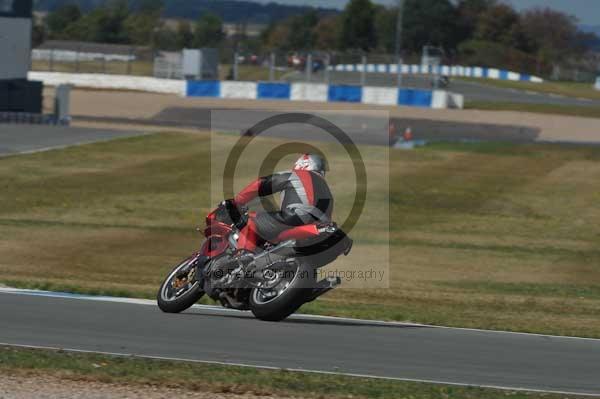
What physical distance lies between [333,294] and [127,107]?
113 feet

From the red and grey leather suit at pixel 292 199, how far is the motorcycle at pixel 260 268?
10 centimetres

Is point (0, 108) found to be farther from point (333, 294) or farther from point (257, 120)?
point (333, 294)

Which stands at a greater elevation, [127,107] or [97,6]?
[97,6]

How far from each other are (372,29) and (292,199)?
94.5 metres

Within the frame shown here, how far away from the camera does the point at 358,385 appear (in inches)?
305

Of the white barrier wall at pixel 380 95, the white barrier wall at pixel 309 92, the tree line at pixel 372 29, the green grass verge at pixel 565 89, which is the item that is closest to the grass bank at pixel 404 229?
the white barrier wall at pixel 380 95

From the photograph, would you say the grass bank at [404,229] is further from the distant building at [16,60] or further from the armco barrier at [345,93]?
the armco barrier at [345,93]

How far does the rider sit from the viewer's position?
9570 mm

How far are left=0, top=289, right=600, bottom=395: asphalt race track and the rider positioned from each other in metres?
0.94

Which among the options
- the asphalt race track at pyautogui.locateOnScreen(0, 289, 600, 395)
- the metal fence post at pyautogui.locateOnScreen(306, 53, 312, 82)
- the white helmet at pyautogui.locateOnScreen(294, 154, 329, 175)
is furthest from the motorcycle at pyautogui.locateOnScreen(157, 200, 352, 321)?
the metal fence post at pyautogui.locateOnScreen(306, 53, 312, 82)

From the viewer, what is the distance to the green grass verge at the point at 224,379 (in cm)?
750

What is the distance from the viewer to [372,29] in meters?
103

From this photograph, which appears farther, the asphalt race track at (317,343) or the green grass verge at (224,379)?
the asphalt race track at (317,343)

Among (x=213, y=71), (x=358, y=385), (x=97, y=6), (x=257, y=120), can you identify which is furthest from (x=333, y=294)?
(x=97, y=6)
